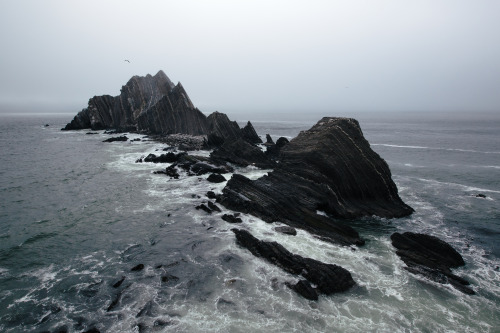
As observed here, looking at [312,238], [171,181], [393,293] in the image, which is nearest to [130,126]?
[171,181]

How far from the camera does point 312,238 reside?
24.4m

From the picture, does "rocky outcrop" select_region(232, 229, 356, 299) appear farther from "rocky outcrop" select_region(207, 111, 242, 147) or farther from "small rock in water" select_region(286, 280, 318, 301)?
"rocky outcrop" select_region(207, 111, 242, 147)

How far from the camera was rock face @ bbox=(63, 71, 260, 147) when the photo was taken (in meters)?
84.4

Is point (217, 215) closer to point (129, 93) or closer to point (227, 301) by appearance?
point (227, 301)

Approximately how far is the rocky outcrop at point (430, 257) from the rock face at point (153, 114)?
173 ft

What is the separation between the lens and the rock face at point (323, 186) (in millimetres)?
28844

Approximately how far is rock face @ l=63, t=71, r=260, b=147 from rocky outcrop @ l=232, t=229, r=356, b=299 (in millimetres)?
52978

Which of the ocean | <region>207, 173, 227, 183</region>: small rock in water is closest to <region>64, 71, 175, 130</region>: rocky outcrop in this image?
the ocean

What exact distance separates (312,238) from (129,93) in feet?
341

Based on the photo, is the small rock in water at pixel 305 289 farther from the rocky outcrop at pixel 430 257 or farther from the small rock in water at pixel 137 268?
the small rock in water at pixel 137 268

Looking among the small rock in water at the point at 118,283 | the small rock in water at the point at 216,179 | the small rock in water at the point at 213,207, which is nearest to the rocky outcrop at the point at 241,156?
the small rock in water at the point at 216,179

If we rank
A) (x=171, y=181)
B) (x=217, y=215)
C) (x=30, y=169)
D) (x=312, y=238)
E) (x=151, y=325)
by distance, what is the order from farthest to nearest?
(x=30, y=169) < (x=171, y=181) < (x=217, y=215) < (x=312, y=238) < (x=151, y=325)

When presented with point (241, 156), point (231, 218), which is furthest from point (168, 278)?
point (241, 156)

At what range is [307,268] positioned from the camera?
19.2 m
